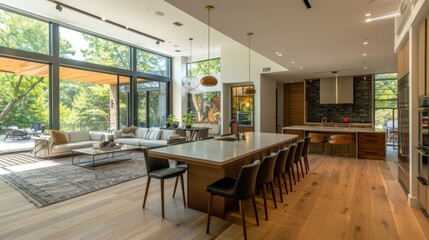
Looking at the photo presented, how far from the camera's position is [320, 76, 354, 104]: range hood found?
28.8 feet

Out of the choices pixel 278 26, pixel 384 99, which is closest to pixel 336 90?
pixel 384 99

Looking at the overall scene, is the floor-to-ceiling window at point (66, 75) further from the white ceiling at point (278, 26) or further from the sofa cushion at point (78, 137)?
the sofa cushion at point (78, 137)

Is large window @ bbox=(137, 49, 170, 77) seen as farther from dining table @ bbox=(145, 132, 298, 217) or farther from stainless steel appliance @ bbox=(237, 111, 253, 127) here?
dining table @ bbox=(145, 132, 298, 217)

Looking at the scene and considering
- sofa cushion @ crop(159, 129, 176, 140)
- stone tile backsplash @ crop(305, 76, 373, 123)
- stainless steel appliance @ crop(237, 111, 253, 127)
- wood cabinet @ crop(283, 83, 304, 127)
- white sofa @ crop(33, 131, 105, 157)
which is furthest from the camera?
wood cabinet @ crop(283, 83, 304, 127)

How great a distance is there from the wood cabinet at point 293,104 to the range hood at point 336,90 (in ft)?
4.17

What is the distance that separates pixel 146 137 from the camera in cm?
783

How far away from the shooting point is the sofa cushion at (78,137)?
22.7 feet

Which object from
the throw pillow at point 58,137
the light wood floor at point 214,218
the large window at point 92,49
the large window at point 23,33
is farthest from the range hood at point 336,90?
the large window at point 23,33

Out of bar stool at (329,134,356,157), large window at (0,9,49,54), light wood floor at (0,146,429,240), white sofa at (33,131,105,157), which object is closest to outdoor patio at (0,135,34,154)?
white sofa at (33,131,105,157)

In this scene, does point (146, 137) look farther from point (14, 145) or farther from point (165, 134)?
point (14, 145)

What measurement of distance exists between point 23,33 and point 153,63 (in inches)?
195

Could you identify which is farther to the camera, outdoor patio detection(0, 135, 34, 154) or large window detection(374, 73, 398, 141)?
large window detection(374, 73, 398, 141)

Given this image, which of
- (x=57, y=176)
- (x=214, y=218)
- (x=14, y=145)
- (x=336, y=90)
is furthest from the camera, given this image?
(x=336, y=90)

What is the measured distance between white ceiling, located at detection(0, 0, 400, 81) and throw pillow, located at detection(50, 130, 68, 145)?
3.42 meters
